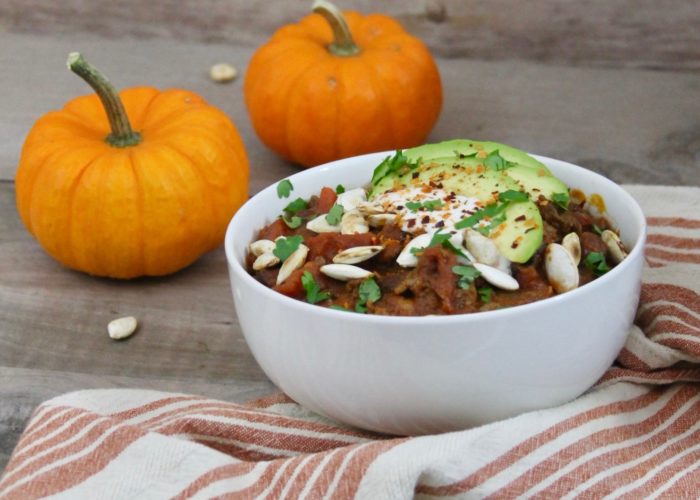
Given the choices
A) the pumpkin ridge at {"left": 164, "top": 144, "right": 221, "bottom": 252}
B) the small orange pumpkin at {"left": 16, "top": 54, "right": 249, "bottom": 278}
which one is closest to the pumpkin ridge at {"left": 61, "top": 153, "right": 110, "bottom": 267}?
the small orange pumpkin at {"left": 16, "top": 54, "right": 249, "bottom": 278}

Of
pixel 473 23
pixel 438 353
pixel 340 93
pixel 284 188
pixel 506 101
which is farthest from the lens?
pixel 473 23

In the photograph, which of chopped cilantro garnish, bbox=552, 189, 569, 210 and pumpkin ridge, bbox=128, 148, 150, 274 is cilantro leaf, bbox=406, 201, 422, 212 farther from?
pumpkin ridge, bbox=128, 148, 150, 274

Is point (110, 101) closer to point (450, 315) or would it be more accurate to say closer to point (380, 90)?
point (380, 90)

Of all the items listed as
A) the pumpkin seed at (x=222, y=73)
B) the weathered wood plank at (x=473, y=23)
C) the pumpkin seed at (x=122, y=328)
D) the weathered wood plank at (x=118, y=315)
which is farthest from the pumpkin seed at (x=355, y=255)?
the weathered wood plank at (x=473, y=23)

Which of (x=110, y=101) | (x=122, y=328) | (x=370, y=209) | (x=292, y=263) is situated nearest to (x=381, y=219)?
(x=370, y=209)

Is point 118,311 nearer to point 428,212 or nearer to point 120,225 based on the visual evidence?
point 120,225

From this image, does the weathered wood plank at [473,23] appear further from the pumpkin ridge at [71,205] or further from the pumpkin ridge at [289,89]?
the pumpkin ridge at [71,205]
